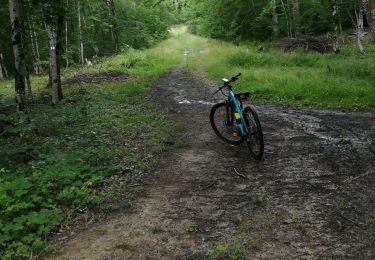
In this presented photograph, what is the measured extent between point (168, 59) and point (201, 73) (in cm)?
883

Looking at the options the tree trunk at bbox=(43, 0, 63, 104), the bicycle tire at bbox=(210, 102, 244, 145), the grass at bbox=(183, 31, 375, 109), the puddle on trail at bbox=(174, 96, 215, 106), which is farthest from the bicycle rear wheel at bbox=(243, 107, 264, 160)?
the tree trunk at bbox=(43, 0, 63, 104)

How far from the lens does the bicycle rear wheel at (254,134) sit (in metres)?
7.29

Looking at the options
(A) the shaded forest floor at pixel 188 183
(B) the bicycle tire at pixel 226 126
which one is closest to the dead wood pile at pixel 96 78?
(A) the shaded forest floor at pixel 188 183

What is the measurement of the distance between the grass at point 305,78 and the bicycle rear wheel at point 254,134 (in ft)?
18.1

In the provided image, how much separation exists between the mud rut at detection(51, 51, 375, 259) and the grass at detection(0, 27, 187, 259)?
0.56m

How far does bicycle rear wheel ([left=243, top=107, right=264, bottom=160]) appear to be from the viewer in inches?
Result: 287

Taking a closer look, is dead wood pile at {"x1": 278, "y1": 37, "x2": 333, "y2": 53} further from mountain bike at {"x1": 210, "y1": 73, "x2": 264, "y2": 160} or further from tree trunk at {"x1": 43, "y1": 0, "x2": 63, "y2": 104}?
mountain bike at {"x1": 210, "y1": 73, "x2": 264, "y2": 160}

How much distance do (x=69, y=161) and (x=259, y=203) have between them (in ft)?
13.6

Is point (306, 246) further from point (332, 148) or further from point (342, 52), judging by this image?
point (342, 52)

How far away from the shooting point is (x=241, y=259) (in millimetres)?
4344

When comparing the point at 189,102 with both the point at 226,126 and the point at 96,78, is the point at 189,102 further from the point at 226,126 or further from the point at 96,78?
the point at 96,78

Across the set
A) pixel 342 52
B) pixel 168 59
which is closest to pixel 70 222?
pixel 342 52

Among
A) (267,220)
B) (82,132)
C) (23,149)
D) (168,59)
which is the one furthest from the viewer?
(168,59)

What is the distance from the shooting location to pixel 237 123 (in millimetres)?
8078
